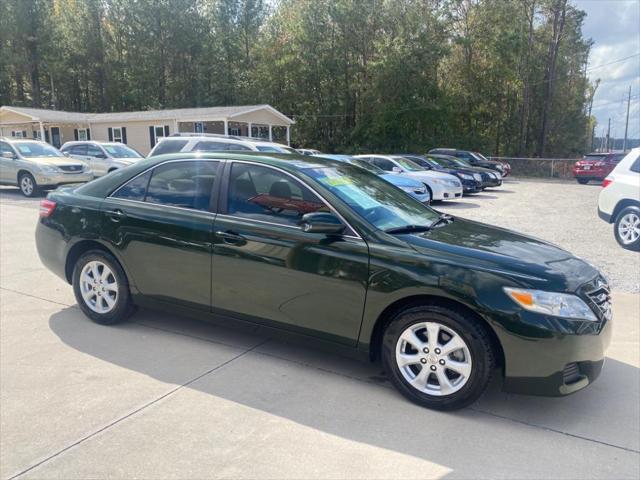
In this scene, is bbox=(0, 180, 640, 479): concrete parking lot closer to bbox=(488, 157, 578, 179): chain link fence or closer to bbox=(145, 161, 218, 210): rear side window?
bbox=(145, 161, 218, 210): rear side window

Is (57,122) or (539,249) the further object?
(57,122)

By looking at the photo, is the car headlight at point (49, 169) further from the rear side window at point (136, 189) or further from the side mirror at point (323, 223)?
the side mirror at point (323, 223)

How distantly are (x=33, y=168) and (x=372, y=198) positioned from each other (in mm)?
13543

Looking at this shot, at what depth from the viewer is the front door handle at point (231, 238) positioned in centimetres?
391

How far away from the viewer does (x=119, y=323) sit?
470cm

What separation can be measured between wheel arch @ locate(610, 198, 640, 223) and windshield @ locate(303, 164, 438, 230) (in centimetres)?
632

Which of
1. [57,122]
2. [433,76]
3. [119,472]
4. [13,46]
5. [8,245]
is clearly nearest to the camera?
[119,472]

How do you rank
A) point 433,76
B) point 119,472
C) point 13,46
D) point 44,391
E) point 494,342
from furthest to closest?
point 13,46 → point 433,76 → point 44,391 → point 494,342 → point 119,472

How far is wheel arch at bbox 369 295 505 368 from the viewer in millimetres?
3221

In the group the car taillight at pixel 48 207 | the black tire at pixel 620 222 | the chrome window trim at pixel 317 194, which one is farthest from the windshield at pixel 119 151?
the chrome window trim at pixel 317 194

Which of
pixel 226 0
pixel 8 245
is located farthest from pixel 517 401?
pixel 226 0

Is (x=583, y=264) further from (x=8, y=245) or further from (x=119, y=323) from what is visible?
(x=8, y=245)

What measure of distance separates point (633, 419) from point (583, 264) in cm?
107

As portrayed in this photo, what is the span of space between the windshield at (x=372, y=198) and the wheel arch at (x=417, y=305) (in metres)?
0.58
